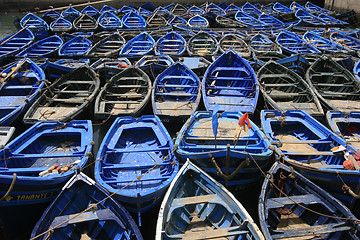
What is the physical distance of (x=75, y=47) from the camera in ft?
58.2

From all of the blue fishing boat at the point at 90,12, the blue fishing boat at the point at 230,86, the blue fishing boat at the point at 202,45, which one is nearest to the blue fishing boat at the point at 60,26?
the blue fishing boat at the point at 90,12

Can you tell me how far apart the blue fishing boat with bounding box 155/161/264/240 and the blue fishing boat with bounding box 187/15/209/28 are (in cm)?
1938

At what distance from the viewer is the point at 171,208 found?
6445mm

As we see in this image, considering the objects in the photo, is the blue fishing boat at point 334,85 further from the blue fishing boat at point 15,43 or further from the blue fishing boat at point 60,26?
the blue fishing boat at point 60,26

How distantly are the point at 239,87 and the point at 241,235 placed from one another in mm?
7986

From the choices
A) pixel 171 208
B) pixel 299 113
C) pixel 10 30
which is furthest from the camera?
pixel 10 30

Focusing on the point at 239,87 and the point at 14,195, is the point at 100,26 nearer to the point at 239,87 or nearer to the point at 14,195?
the point at 239,87

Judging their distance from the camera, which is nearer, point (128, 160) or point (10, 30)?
point (128, 160)

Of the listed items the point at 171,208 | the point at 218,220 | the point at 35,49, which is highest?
the point at 35,49

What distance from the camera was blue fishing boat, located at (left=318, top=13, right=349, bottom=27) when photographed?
23.8 m

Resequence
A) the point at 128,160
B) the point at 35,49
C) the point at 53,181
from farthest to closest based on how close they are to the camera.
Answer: the point at 35,49 → the point at 128,160 → the point at 53,181

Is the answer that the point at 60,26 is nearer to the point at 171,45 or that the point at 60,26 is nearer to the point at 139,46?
the point at 139,46

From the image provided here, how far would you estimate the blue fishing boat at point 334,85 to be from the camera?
11126 millimetres

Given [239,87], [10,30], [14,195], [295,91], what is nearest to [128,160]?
[14,195]
